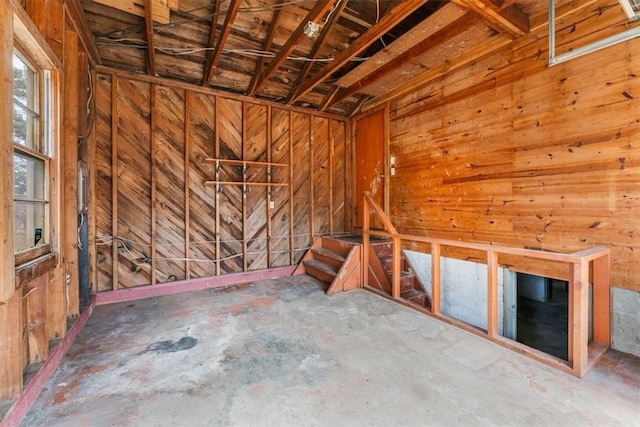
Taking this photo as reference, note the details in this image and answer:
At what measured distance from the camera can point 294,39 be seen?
3074 mm

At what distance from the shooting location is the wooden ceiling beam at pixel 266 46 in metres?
3.14

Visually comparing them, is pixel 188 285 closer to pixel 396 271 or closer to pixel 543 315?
pixel 396 271

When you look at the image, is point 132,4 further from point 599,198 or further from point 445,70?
point 599,198

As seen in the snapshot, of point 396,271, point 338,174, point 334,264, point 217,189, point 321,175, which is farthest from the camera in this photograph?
point 338,174

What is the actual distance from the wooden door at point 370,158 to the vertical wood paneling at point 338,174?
0.30 meters

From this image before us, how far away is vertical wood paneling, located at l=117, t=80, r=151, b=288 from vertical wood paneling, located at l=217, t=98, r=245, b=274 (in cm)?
101

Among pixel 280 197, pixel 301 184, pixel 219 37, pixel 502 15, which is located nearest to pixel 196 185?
pixel 280 197

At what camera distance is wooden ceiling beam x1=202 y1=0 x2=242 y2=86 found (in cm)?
268

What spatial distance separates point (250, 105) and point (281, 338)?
377 cm

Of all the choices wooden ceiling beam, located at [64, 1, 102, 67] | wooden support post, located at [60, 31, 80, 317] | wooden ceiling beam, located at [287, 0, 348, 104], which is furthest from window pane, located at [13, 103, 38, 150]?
wooden ceiling beam, located at [287, 0, 348, 104]

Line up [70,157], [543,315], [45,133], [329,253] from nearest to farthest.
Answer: [45,133]
[70,157]
[543,315]
[329,253]

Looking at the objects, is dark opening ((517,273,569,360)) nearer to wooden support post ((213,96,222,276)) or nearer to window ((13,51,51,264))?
wooden support post ((213,96,222,276))

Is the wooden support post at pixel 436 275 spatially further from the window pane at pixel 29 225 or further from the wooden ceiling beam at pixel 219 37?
the window pane at pixel 29 225

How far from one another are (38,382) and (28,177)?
1.42 m
